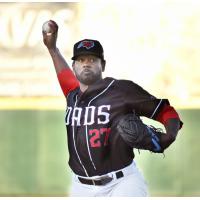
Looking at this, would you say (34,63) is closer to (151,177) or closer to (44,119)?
(44,119)

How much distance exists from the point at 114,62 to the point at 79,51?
66.9 inches

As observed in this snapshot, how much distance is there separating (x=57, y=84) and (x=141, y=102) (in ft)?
7.26

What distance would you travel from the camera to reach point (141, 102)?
6.87 m

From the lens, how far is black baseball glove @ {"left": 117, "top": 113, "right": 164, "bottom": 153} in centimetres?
659

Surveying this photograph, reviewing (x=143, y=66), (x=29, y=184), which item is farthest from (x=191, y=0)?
(x=29, y=184)

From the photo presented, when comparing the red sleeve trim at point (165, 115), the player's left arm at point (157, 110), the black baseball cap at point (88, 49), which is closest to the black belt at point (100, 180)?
the player's left arm at point (157, 110)

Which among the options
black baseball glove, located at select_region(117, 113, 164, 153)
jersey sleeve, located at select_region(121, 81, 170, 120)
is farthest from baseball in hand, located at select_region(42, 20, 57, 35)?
black baseball glove, located at select_region(117, 113, 164, 153)

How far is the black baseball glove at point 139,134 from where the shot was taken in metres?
6.59

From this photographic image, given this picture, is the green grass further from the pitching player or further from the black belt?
the black belt

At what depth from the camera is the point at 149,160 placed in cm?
882

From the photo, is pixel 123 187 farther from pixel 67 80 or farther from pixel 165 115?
pixel 67 80

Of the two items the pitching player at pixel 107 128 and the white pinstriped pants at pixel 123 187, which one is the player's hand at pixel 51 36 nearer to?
the pitching player at pixel 107 128

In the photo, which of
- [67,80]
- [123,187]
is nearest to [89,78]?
[67,80]

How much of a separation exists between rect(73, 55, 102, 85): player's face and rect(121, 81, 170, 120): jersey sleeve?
0.99 ft
